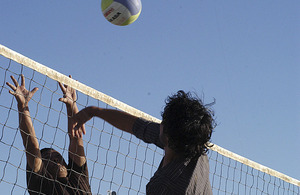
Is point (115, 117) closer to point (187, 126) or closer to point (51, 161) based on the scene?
point (187, 126)

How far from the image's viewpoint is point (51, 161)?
5344 mm

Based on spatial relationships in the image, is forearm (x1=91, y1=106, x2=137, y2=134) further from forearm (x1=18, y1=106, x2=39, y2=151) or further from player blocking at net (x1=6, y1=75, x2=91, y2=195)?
forearm (x1=18, y1=106, x2=39, y2=151)

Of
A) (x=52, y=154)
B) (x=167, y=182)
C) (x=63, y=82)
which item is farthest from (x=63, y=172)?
(x=167, y=182)

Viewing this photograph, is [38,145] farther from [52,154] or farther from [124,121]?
[124,121]

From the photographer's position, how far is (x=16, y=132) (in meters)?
5.26

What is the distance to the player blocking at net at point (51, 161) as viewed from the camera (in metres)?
5.09

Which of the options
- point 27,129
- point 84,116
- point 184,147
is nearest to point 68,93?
point 27,129

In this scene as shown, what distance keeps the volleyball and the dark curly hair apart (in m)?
3.43

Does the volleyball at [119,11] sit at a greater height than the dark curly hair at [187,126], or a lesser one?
greater

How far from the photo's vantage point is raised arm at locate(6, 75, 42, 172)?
16.6 feet

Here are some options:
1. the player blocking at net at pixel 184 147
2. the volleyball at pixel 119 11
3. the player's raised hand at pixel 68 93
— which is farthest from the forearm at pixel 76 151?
the player blocking at net at pixel 184 147

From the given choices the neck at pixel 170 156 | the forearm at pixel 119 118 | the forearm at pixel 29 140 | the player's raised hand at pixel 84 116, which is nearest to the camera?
the neck at pixel 170 156

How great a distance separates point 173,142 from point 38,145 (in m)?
2.20

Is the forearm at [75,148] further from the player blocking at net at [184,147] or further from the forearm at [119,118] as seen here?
the player blocking at net at [184,147]
